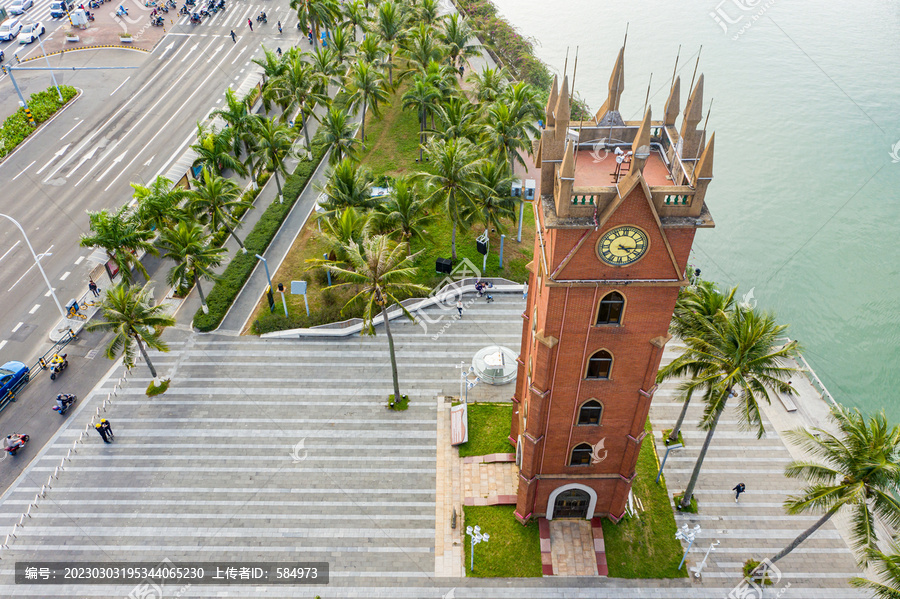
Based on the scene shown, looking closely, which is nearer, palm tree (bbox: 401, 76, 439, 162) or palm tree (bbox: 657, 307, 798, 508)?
palm tree (bbox: 657, 307, 798, 508)

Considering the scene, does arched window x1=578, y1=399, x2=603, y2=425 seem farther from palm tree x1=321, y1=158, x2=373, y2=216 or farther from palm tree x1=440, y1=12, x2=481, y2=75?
palm tree x1=440, y1=12, x2=481, y2=75

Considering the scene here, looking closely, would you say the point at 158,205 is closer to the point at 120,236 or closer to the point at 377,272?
the point at 120,236

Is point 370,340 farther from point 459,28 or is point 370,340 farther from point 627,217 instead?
point 459,28

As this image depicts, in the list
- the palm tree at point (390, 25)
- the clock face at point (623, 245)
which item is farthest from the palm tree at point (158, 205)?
the clock face at point (623, 245)

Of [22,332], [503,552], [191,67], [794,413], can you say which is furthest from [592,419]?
[191,67]

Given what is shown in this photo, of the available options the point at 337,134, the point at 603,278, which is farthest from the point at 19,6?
the point at 603,278

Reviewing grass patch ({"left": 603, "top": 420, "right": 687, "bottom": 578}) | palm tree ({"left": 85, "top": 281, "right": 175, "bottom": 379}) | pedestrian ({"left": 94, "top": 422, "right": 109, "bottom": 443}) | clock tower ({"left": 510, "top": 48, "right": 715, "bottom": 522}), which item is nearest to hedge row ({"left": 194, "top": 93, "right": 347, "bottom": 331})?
palm tree ({"left": 85, "top": 281, "right": 175, "bottom": 379})
